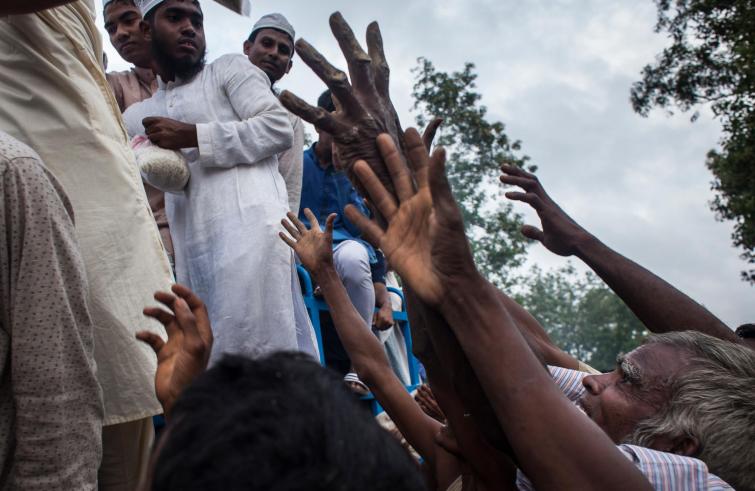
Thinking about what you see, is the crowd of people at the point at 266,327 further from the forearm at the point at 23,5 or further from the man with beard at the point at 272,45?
the man with beard at the point at 272,45

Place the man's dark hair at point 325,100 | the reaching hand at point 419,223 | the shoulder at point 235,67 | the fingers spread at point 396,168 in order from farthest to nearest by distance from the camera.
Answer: the man's dark hair at point 325,100, the shoulder at point 235,67, the fingers spread at point 396,168, the reaching hand at point 419,223

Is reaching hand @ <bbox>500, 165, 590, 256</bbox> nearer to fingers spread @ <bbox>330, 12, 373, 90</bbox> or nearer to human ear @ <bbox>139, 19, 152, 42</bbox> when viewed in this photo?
fingers spread @ <bbox>330, 12, 373, 90</bbox>

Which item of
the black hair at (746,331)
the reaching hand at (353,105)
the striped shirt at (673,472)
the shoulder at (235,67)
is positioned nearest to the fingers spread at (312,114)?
the reaching hand at (353,105)

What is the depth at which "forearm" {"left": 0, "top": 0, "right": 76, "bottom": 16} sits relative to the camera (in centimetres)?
187

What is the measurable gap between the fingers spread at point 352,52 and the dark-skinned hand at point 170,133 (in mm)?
1646

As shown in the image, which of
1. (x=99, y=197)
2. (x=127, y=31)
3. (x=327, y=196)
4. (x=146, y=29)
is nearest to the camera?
(x=99, y=197)

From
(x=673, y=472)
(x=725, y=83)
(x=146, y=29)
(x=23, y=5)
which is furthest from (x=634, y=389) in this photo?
(x=725, y=83)

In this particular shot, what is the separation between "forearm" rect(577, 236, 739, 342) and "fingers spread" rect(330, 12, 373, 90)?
1.46 metres

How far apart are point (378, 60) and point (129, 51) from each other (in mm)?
2865

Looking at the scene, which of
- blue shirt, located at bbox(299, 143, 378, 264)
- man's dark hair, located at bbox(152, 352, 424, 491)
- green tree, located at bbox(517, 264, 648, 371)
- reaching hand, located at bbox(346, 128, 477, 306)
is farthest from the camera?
green tree, located at bbox(517, 264, 648, 371)

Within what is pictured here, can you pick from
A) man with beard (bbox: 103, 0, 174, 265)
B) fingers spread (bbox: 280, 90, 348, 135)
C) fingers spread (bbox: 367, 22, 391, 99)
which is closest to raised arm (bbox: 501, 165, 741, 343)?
fingers spread (bbox: 367, 22, 391, 99)

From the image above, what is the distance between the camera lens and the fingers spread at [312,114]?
1633mm

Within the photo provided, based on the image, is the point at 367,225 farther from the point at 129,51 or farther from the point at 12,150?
the point at 129,51

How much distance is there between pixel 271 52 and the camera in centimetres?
481
